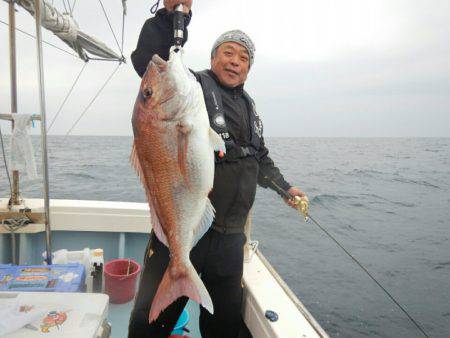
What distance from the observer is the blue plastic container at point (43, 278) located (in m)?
2.32

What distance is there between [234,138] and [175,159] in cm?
77

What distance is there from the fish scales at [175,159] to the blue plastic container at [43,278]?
1.06 metres

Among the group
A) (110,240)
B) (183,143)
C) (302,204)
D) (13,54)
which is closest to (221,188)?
(183,143)

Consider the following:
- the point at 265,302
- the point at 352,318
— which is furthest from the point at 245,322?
the point at 352,318

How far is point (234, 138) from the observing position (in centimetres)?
233

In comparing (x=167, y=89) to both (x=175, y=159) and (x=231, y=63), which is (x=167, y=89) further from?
(x=231, y=63)

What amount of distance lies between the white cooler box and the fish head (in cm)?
113

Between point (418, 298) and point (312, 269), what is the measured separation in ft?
7.37

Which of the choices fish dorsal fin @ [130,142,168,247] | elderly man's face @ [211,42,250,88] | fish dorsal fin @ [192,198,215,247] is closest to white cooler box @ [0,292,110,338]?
fish dorsal fin @ [130,142,168,247]

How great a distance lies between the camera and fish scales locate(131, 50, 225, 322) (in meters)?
1.60

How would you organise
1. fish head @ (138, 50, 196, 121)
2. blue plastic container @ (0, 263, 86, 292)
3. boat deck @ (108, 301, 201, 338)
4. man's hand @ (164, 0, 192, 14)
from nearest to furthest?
fish head @ (138, 50, 196, 121) < man's hand @ (164, 0, 192, 14) < blue plastic container @ (0, 263, 86, 292) < boat deck @ (108, 301, 201, 338)

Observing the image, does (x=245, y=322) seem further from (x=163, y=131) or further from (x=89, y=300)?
(x=163, y=131)

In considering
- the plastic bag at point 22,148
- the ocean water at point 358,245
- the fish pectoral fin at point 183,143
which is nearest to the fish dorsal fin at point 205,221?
the fish pectoral fin at point 183,143

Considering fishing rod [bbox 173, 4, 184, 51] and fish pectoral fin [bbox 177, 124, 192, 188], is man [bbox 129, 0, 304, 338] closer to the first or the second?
fishing rod [bbox 173, 4, 184, 51]
